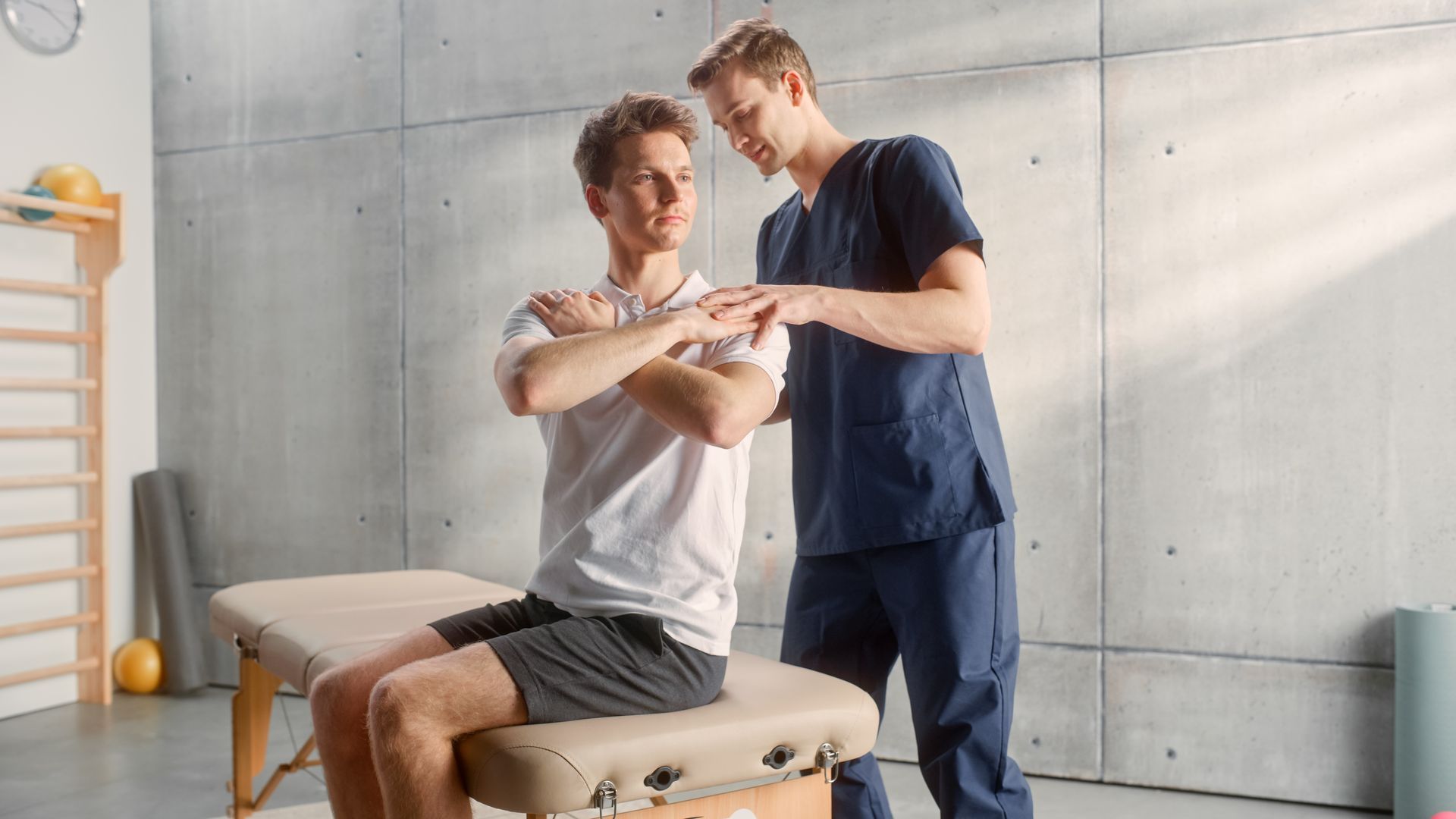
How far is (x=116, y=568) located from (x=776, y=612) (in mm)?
2425

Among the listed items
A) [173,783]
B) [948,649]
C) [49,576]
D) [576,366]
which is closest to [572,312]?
[576,366]

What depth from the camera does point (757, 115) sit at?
1.79 m

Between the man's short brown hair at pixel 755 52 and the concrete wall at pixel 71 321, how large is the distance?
2935 mm

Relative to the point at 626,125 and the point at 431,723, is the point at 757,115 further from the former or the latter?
the point at 431,723

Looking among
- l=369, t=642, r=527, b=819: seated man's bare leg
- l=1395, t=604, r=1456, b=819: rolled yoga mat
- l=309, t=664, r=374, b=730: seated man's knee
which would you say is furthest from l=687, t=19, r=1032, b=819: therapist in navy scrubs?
l=1395, t=604, r=1456, b=819: rolled yoga mat

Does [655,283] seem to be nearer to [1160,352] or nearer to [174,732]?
[1160,352]

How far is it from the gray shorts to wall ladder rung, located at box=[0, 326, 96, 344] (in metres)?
2.95

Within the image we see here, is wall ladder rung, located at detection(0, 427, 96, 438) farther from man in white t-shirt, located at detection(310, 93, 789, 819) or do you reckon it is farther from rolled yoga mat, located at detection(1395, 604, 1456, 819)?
rolled yoga mat, located at detection(1395, 604, 1456, 819)

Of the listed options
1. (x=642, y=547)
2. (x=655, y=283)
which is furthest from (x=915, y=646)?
(x=655, y=283)

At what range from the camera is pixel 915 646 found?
66.8 inches

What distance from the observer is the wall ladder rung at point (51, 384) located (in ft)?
11.7

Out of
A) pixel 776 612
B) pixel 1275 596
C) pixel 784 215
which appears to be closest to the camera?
pixel 784 215

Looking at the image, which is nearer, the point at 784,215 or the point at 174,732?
the point at 784,215

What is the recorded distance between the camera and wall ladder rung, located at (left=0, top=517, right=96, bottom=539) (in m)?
3.55
